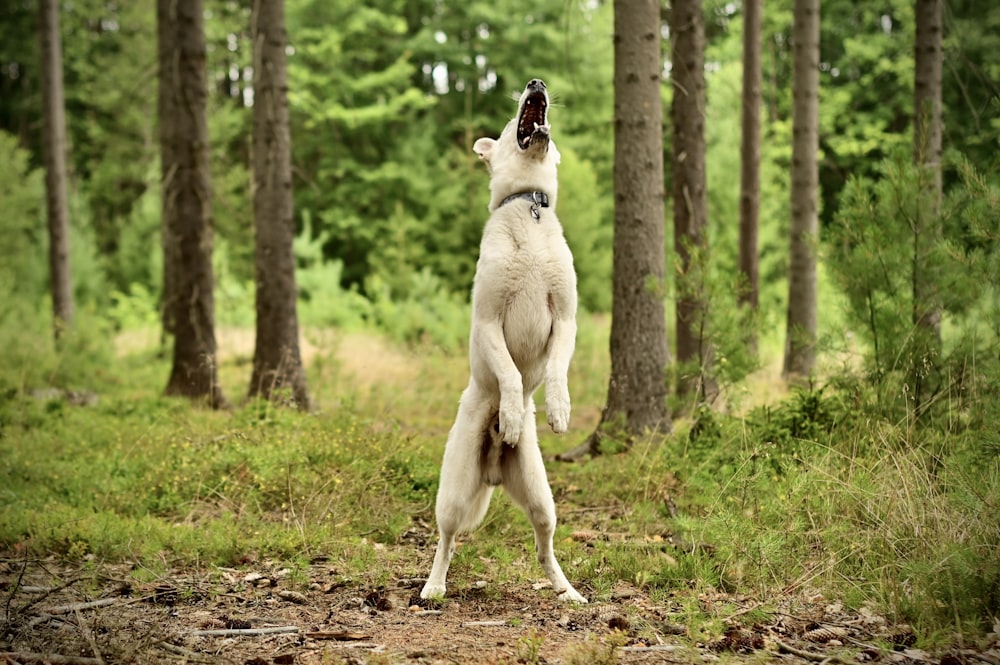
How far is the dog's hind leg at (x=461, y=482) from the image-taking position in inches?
189

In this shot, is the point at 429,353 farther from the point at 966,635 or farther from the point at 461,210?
the point at 461,210

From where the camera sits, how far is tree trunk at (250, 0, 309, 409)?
416 inches

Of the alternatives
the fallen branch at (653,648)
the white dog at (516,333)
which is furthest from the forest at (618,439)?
the white dog at (516,333)

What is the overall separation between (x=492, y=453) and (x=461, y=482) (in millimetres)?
249

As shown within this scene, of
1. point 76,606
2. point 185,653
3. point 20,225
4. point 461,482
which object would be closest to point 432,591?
point 461,482

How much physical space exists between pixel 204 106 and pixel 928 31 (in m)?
9.06

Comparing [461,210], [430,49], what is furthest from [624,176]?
[430,49]

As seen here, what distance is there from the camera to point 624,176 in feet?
26.4

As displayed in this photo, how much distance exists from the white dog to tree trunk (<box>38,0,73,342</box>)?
13511 mm

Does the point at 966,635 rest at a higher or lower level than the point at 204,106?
lower

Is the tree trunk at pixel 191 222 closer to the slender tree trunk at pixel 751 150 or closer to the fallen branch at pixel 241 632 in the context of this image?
the fallen branch at pixel 241 632

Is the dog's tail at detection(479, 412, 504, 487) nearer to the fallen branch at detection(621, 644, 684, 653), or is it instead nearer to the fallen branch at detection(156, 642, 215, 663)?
the fallen branch at detection(621, 644, 684, 653)

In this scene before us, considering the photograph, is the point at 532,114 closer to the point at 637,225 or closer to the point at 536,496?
the point at 536,496

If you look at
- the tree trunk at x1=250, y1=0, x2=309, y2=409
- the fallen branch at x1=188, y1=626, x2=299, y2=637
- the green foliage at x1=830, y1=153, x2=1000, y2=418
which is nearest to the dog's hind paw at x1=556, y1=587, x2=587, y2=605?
the fallen branch at x1=188, y1=626, x2=299, y2=637
